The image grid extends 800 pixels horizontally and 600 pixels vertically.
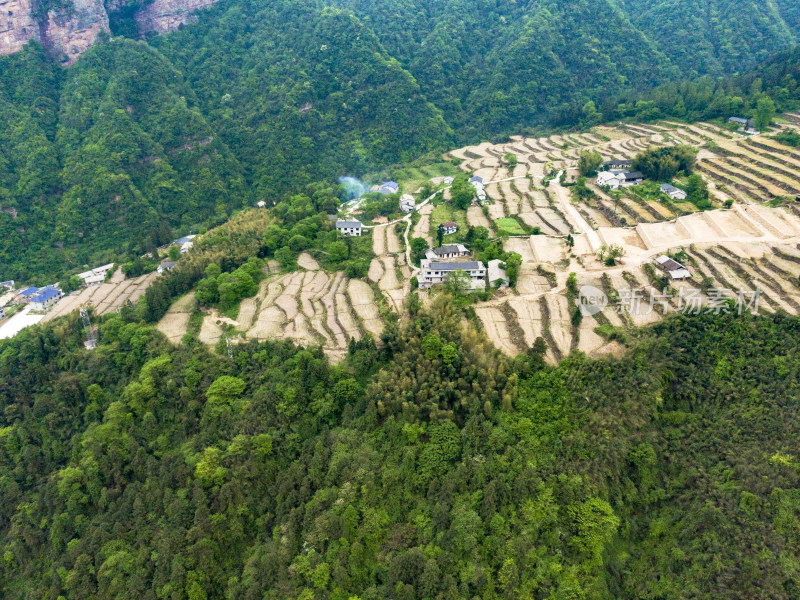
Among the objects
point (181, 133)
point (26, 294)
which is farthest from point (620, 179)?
point (26, 294)

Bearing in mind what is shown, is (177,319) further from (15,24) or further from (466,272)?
(15,24)

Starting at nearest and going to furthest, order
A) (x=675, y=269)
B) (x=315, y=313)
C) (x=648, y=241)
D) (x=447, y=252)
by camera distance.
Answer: (x=675, y=269)
(x=315, y=313)
(x=648, y=241)
(x=447, y=252)

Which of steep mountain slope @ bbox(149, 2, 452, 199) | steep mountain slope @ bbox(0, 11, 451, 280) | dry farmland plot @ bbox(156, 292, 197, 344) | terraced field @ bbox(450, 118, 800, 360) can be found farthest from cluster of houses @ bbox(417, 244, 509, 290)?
steep mountain slope @ bbox(149, 2, 452, 199)

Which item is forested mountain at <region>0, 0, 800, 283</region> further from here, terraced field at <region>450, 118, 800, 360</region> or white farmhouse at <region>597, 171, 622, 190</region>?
white farmhouse at <region>597, 171, 622, 190</region>

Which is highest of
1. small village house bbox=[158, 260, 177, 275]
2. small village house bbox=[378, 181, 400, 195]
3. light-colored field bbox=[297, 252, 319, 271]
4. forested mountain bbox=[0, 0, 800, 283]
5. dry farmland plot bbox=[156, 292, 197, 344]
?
forested mountain bbox=[0, 0, 800, 283]

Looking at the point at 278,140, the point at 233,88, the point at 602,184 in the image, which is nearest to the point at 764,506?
the point at 602,184

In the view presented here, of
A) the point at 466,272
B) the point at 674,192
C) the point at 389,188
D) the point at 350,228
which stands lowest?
the point at 674,192
